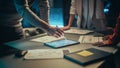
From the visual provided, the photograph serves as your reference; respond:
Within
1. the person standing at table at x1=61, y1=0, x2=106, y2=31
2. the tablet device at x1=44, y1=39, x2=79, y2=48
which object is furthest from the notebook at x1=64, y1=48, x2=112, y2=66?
the person standing at table at x1=61, y1=0, x2=106, y2=31

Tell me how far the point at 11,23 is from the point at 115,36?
104 centimetres

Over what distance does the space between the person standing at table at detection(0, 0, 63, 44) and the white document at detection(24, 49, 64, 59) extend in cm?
24


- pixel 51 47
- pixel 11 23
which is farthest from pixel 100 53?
pixel 11 23

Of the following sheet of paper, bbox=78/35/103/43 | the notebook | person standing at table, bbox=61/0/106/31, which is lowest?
the notebook

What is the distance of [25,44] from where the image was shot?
178 cm

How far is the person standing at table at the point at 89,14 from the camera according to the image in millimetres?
2414

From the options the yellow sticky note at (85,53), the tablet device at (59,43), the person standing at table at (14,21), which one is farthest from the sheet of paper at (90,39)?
the yellow sticky note at (85,53)

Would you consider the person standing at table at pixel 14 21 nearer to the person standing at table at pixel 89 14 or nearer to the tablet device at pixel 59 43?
the tablet device at pixel 59 43

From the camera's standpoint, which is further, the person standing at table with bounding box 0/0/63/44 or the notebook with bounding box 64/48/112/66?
the person standing at table with bounding box 0/0/63/44

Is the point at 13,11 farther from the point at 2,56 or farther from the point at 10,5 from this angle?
the point at 2,56

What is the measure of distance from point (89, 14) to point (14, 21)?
3.42ft

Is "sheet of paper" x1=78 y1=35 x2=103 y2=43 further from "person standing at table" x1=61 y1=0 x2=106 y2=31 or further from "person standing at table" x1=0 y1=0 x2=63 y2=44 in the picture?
A: "person standing at table" x1=61 y1=0 x2=106 y2=31

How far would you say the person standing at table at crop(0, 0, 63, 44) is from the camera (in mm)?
1712

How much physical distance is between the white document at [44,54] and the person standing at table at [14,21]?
0.80 feet
